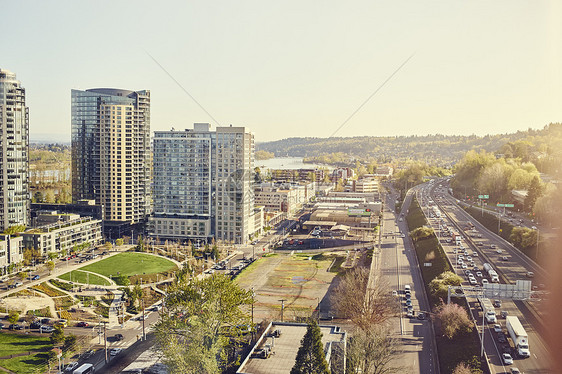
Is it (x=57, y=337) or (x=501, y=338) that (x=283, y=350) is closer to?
(x=501, y=338)

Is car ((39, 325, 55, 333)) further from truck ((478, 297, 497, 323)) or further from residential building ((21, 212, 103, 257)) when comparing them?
truck ((478, 297, 497, 323))

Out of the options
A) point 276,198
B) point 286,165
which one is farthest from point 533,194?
point 286,165

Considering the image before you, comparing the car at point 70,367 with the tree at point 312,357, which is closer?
the tree at point 312,357

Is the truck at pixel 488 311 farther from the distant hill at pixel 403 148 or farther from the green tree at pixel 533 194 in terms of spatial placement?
the distant hill at pixel 403 148

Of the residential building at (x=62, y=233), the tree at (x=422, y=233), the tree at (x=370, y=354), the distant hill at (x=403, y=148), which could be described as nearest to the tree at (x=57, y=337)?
the tree at (x=370, y=354)

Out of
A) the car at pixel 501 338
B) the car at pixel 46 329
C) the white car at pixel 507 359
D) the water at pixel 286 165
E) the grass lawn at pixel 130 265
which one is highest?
the water at pixel 286 165
